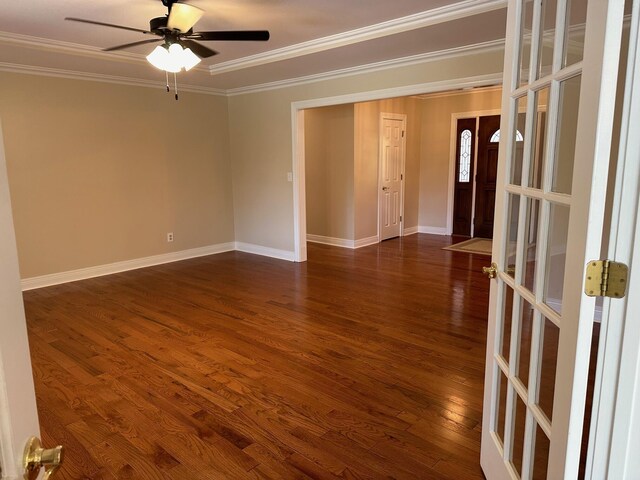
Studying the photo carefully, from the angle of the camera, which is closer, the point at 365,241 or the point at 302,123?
the point at 302,123

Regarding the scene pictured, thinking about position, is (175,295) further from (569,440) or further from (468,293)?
(569,440)

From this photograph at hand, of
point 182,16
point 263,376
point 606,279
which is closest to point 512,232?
point 606,279

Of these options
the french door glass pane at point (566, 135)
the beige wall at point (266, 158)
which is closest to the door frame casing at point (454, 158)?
the beige wall at point (266, 158)

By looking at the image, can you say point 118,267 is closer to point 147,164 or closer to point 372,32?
point 147,164

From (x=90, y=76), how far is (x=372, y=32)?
3.39 m

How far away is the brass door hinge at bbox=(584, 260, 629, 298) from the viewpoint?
102 cm

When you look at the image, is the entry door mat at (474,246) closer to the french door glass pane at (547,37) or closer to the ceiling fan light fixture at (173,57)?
the ceiling fan light fixture at (173,57)

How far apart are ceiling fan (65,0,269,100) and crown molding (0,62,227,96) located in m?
2.17

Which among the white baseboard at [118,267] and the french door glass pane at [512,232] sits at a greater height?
the french door glass pane at [512,232]

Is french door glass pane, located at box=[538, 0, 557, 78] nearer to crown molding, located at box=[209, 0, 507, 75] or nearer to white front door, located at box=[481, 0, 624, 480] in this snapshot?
white front door, located at box=[481, 0, 624, 480]

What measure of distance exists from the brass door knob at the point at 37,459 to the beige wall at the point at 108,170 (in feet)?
15.9

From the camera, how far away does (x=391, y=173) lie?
755 cm

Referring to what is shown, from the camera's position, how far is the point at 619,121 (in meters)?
0.99

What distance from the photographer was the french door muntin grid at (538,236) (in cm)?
127
